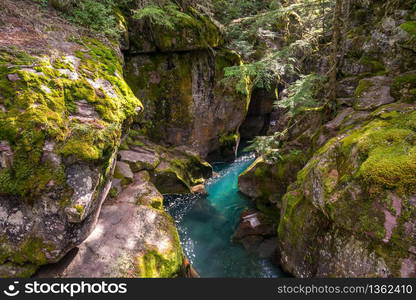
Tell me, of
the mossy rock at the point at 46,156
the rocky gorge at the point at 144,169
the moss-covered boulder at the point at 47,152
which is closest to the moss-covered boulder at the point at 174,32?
the rocky gorge at the point at 144,169

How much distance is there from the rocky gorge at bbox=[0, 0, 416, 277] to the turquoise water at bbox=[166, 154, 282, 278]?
0.56m

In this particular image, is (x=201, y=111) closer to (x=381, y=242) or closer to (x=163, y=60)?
(x=163, y=60)

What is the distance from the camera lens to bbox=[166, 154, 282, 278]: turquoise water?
28.7 feet

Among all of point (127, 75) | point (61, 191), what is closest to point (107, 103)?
point (61, 191)

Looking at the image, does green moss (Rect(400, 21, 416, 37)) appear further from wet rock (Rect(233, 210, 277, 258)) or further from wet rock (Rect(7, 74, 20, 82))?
wet rock (Rect(7, 74, 20, 82))

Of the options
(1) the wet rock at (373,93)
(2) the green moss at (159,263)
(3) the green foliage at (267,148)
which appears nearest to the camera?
(2) the green moss at (159,263)

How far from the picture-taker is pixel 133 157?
38.9 ft

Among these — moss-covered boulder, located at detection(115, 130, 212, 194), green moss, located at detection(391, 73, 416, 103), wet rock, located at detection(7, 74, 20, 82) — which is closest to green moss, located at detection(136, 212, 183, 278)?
moss-covered boulder, located at detection(115, 130, 212, 194)

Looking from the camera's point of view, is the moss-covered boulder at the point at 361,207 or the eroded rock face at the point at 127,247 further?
the eroded rock face at the point at 127,247

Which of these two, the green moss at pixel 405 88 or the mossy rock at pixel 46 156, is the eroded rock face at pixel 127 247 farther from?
the green moss at pixel 405 88

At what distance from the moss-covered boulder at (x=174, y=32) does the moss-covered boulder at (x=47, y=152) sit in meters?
7.45

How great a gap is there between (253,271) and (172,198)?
19.8 ft

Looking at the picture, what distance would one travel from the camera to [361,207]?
509 cm

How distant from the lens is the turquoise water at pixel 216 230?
873cm
